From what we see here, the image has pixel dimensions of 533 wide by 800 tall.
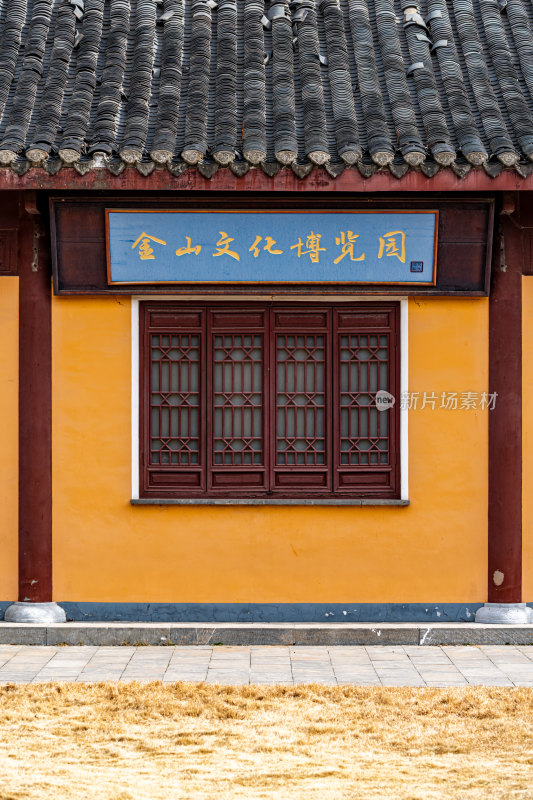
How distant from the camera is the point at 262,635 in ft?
27.8

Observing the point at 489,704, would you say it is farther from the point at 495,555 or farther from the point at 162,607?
the point at 162,607

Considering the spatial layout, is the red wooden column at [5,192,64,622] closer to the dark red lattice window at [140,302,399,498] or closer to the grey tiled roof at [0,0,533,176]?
the dark red lattice window at [140,302,399,498]

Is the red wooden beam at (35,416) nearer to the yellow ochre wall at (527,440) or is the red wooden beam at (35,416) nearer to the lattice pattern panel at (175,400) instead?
the lattice pattern panel at (175,400)

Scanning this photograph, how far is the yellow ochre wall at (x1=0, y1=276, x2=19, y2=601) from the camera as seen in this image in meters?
8.91

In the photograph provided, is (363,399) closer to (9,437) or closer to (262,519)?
(262,519)

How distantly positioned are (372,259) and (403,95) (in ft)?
4.80

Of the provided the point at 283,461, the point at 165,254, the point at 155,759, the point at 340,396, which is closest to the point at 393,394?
the point at 340,396

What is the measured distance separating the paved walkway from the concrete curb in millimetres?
91

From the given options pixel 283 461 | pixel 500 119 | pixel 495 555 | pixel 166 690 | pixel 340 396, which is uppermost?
pixel 500 119

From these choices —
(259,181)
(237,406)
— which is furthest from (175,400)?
(259,181)

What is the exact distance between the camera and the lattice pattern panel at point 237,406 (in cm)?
898

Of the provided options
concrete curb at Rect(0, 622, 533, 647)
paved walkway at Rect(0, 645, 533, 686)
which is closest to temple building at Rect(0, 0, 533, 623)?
concrete curb at Rect(0, 622, 533, 647)

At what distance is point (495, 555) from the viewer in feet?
29.0

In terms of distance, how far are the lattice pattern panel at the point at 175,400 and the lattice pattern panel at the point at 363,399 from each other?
4.16 feet
